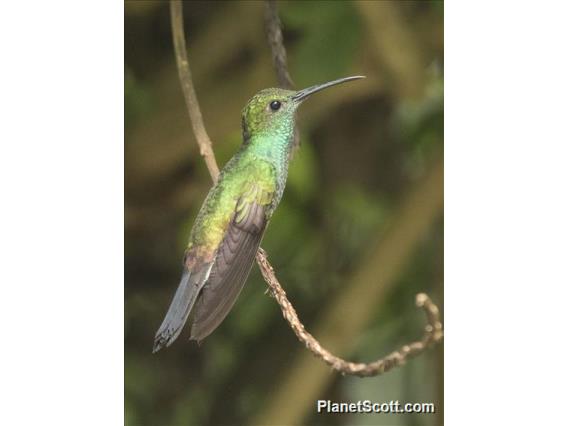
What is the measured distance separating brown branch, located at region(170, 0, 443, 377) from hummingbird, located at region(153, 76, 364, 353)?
0.17ft

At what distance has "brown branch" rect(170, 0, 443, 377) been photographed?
6.88 feet

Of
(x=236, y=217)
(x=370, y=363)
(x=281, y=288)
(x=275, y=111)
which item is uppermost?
(x=275, y=111)

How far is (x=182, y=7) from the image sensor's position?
92.1 inches

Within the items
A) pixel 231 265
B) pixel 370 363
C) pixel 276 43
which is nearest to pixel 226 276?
pixel 231 265

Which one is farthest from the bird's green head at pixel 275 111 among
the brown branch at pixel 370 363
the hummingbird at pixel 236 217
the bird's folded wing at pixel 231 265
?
the brown branch at pixel 370 363

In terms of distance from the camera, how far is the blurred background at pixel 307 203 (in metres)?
2.28

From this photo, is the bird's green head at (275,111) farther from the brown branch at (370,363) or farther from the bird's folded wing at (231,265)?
the brown branch at (370,363)

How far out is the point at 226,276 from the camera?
2.13 meters

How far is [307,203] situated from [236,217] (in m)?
0.26

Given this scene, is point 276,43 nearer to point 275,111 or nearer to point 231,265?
point 275,111

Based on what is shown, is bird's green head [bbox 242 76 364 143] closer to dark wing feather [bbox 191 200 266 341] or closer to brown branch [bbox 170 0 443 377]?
brown branch [bbox 170 0 443 377]

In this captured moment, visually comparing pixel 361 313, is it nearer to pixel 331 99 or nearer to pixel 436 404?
pixel 436 404

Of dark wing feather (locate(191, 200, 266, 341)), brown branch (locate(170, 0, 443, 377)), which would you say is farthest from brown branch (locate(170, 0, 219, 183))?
dark wing feather (locate(191, 200, 266, 341))
